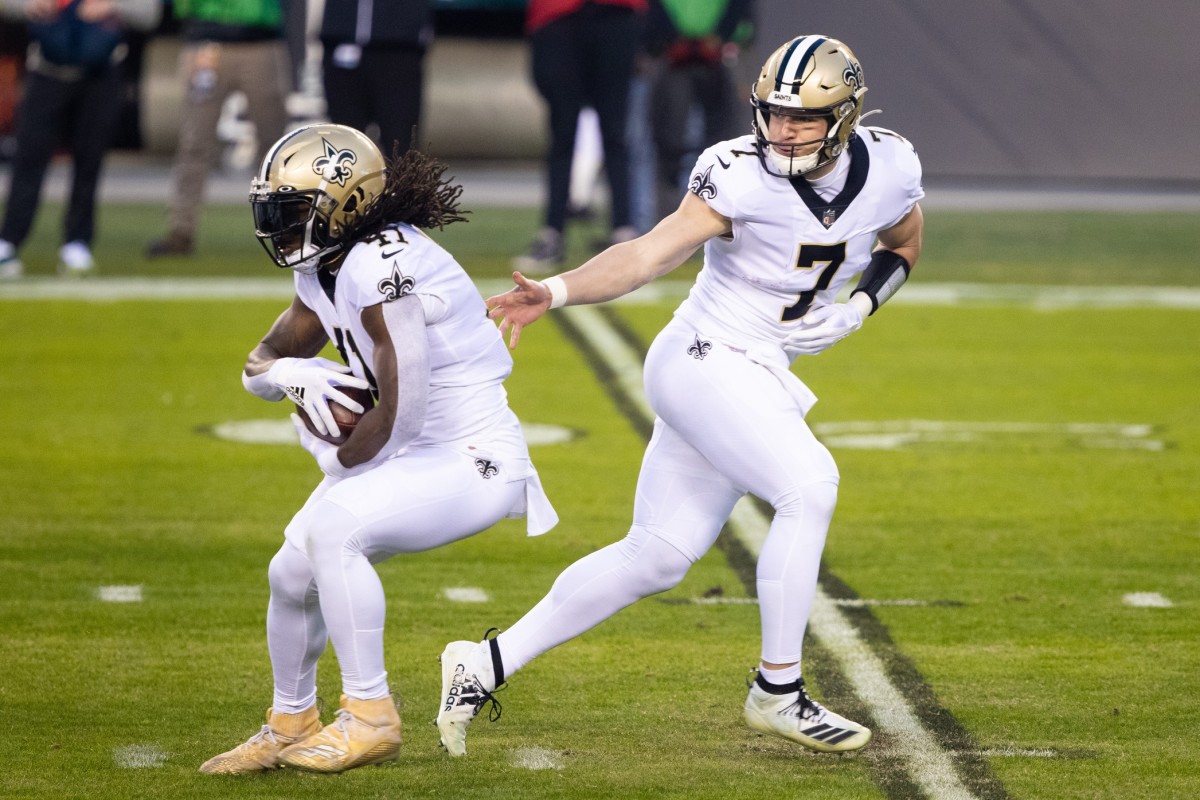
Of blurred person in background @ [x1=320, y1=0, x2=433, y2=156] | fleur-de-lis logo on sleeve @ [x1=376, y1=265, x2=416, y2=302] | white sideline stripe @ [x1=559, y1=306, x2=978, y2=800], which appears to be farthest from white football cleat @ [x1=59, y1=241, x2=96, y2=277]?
fleur-de-lis logo on sleeve @ [x1=376, y1=265, x2=416, y2=302]

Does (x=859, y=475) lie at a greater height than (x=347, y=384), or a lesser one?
lesser

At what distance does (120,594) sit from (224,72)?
678 centimetres

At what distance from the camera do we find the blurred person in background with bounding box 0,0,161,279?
10516mm

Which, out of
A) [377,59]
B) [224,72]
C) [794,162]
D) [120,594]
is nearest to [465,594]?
[120,594]

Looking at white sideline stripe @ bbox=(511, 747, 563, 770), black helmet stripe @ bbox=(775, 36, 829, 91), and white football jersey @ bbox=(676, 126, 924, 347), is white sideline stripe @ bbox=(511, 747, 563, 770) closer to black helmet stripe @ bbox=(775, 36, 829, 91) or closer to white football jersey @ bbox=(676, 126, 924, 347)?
white football jersey @ bbox=(676, 126, 924, 347)

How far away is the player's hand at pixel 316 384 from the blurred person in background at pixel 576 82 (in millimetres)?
7058

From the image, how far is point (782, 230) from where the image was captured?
428 centimetres

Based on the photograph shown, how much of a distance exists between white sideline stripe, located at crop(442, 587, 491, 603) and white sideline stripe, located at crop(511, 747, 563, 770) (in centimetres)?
126

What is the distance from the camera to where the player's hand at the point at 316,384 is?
12.9 ft

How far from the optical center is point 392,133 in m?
10.8

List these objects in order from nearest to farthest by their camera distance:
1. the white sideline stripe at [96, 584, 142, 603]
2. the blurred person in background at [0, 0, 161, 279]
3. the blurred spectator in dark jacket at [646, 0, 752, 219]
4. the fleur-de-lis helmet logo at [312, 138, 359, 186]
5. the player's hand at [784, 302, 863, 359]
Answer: the fleur-de-lis helmet logo at [312, 138, 359, 186]
the player's hand at [784, 302, 863, 359]
the white sideline stripe at [96, 584, 142, 603]
the blurred person in background at [0, 0, 161, 279]
the blurred spectator in dark jacket at [646, 0, 752, 219]

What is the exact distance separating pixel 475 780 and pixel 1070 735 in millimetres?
1353

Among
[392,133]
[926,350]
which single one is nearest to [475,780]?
[926,350]

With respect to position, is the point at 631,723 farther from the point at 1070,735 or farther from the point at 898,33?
the point at 898,33
